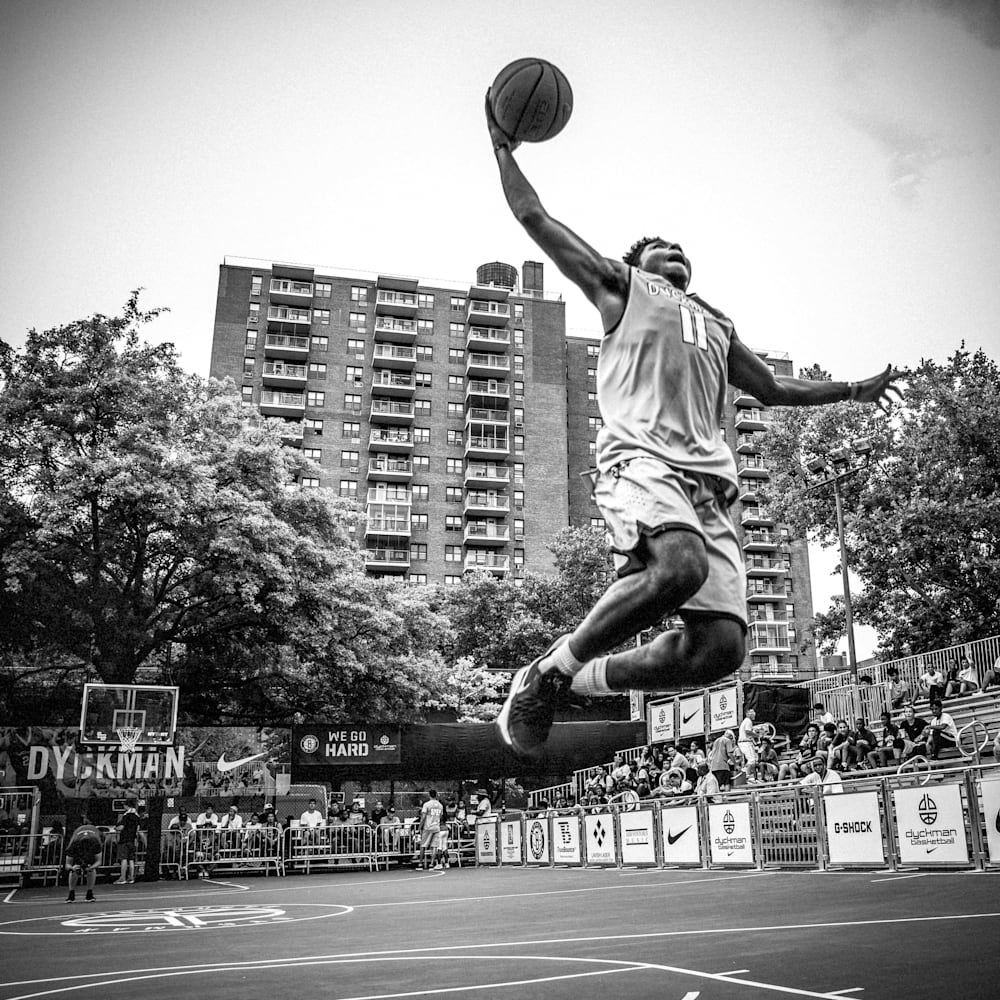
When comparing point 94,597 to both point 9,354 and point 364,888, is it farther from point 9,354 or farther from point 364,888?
point 364,888

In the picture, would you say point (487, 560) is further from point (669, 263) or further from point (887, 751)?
point (669, 263)

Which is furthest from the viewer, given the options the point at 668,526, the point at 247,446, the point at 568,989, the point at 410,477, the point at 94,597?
the point at 410,477

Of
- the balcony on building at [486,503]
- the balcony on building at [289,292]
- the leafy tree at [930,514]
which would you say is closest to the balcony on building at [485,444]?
the balcony on building at [486,503]

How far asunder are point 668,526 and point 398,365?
79.4 metres

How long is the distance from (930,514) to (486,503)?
49018 millimetres

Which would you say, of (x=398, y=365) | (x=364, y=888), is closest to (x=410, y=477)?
(x=398, y=365)

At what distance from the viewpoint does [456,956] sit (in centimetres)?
632

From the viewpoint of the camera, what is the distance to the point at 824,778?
16.4 m

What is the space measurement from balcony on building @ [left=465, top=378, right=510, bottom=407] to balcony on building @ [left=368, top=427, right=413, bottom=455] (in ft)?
19.4

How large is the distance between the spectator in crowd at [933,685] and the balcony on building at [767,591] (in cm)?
5860

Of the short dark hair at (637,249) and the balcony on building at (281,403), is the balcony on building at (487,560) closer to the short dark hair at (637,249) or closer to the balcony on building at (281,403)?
the balcony on building at (281,403)

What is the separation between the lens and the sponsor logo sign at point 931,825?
39.5ft

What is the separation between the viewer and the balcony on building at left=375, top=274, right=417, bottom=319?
81.9m

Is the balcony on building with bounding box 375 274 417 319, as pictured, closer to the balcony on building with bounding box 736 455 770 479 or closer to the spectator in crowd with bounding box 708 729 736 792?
the balcony on building with bounding box 736 455 770 479
